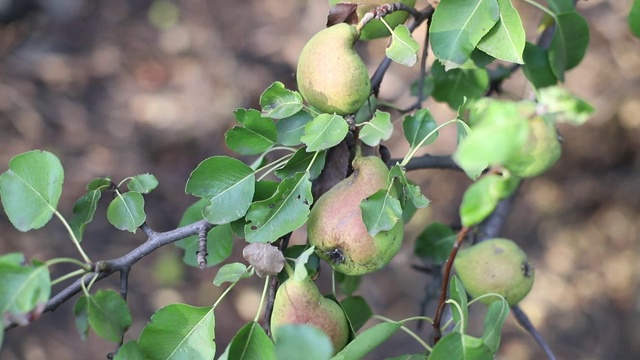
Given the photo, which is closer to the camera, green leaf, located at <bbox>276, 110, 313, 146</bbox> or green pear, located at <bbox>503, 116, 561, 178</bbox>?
green pear, located at <bbox>503, 116, 561, 178</bbox>

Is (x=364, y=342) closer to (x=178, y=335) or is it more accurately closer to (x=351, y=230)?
(x=351, y=230)

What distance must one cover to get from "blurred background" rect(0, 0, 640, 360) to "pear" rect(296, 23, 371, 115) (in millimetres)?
1586

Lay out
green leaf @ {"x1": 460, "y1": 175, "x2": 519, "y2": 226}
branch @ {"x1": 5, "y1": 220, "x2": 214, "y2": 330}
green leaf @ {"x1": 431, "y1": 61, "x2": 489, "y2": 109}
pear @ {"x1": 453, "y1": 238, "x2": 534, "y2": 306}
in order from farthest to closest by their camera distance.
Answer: green leaf @ {"x1": 431, "y1": 61, "x2": 489, "y2": 109} < pear @ {"x1": 453, "y1": 238, "x2": 534, "y2": 306} < branch @ {"x1": 5, "y1": 220, "x2": 214, "y2": 330} < green leaf @ {"x1": 460, "y1": 175, "x2": 519, "y2": 226}

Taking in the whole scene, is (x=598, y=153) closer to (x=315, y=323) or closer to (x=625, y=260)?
(x=625, y=260)

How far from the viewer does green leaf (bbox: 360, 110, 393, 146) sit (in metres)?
0.93

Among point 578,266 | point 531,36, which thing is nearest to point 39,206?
point 531,36

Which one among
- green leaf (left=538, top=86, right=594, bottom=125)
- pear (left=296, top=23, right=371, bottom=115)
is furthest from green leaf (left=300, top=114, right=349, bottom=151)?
green leaf (left=538, top=86, right=594, bottom=125)

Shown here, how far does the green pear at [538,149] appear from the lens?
88cm

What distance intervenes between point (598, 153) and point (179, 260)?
1.63 metres

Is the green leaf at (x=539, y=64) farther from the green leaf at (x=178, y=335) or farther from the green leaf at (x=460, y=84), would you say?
the green leaf at (x=178, y=335)

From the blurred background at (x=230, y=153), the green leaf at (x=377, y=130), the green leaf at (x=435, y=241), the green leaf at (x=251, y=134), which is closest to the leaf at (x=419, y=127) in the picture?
the green leaf at (x=377, y=130)

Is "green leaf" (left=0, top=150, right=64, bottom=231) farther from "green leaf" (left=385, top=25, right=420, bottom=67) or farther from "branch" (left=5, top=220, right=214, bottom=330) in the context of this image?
"green leaf" (left=385, top=25, right=420, bottom=67)

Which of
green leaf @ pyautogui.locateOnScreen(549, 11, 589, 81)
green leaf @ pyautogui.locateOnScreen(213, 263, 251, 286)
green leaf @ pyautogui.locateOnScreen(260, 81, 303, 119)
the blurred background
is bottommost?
the blurred background

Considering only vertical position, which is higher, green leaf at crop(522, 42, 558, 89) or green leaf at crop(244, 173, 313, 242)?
green leaf at crop(244, 173, 313, 242)
